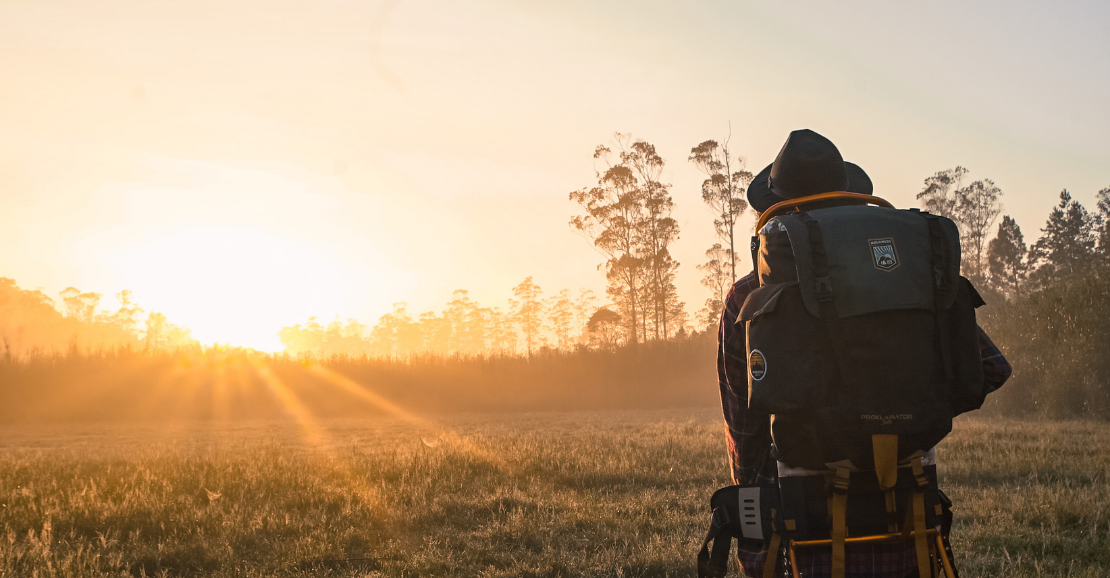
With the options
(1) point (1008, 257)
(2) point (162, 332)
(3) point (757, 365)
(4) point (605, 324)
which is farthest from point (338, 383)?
(2) point (162, 332)

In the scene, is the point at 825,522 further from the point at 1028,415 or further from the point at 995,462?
the point at 1028,415

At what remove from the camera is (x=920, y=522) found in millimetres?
1860

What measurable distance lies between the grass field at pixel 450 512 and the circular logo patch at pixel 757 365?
355cm

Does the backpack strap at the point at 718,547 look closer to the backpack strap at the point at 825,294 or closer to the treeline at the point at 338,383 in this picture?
the backpack strap at the point at 825,294

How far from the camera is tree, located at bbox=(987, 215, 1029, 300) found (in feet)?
206

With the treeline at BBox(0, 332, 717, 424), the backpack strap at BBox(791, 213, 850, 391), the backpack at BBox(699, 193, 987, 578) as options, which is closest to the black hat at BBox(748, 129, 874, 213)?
the backpack at BBox(699, 193, 987, 578)

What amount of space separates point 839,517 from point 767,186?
3.58 ft

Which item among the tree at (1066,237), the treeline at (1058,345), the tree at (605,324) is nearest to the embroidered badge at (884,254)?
the treeline at (1058,345)

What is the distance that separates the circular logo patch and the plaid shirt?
17 cm

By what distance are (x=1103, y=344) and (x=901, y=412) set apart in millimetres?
22476

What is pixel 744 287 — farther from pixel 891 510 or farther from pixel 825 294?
pixel 891 510

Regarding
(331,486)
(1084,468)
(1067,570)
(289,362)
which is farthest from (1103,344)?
(289,362)

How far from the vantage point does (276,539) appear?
5828 mm

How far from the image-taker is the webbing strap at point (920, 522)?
1.86 metres
